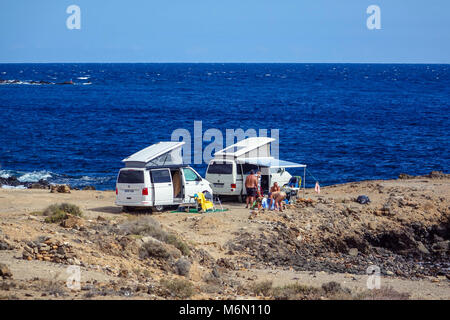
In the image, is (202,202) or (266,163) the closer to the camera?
(202,202)

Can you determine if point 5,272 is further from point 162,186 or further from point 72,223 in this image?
point 162,186

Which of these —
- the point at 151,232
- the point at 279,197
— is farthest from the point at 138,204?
the point at 279,197

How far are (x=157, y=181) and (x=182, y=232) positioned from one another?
304 cm

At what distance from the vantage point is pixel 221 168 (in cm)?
2530

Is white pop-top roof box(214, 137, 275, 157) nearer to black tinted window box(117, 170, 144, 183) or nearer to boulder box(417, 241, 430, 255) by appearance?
black tinted window box(117, 170, 144, 183)

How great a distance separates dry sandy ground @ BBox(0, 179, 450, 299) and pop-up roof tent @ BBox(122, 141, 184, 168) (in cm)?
186

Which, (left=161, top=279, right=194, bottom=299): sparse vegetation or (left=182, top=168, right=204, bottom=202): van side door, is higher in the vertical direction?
(left=182, top=168, right=204, bottom=202): van side door

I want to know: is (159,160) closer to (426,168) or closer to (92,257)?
(92,257)

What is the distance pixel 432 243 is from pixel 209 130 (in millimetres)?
44021

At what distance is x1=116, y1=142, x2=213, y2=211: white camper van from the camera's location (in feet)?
74.3

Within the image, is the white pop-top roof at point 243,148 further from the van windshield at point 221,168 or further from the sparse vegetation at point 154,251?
the sparse vegetation at point 154,251

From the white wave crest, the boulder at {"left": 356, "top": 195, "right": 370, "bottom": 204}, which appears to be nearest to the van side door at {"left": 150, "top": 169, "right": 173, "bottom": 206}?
the boulder at {"left": 356, "top": 195, "right": 370, "bottom": 204}

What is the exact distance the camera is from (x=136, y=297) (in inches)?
488

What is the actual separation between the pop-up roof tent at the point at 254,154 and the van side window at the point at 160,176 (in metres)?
3.00
